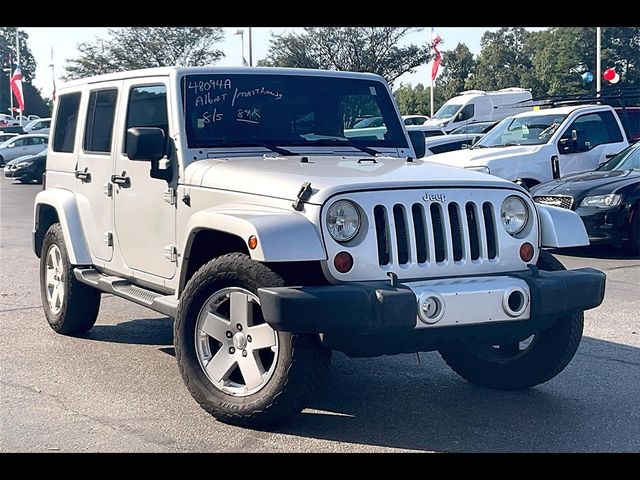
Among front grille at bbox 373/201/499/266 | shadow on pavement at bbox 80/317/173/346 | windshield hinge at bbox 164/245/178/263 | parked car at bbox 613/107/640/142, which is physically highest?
parked car at bbox 613/107/640/142

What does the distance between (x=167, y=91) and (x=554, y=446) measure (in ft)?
10.4

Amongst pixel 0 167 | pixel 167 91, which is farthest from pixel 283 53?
pixel 167 91

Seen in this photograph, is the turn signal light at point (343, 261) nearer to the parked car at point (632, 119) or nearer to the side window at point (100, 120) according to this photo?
the side window at point (100, 120)

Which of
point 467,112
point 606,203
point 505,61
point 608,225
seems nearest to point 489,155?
point 606,203

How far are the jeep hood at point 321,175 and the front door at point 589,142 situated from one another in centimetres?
842

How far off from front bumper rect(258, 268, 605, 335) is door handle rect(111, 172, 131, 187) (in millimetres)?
2138

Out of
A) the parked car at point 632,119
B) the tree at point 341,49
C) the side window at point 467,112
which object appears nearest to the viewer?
the parked car at point 632,119

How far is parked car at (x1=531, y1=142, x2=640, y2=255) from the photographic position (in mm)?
11172

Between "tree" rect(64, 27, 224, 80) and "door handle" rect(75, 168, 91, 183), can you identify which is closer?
"door handle" rect(75, 168, 91, 183)

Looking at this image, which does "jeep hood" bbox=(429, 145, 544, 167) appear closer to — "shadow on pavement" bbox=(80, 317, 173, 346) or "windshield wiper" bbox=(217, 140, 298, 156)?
"shadow on pavement" bbox=(80, 317, 173, 346)

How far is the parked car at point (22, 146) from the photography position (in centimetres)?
3409

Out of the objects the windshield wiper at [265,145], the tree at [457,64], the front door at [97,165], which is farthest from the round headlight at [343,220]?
the tree at [457,64]

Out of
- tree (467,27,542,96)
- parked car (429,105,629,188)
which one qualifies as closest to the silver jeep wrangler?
parked car (429,105,629,188)

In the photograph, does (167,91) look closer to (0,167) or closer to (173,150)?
(173,150)
